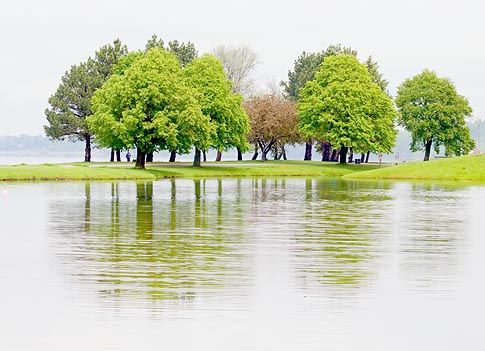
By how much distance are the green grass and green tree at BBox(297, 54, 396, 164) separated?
17325 millimetres

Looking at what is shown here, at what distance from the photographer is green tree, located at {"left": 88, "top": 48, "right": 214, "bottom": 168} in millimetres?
87625

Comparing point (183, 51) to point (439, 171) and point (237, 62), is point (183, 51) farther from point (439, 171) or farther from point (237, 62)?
point (439, 171)

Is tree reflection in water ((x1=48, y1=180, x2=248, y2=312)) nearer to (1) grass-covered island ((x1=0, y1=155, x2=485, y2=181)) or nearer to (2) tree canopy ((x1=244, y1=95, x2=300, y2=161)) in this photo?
(1) grass-covered island ((x1=0, y1=155, x2=485, y2=181))

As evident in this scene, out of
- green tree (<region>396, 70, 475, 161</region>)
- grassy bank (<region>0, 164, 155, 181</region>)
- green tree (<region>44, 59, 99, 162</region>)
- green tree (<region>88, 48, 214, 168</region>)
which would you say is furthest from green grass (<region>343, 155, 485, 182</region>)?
green tree (<region>44, 59, 99, 162</region>)

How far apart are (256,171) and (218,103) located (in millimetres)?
8580

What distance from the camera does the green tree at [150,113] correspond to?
87625mm

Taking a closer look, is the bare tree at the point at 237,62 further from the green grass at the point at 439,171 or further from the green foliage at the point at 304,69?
the green grass at the point at 439,171

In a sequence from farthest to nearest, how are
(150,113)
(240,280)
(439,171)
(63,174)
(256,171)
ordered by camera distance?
1. (256,171)
2. (150,113)
3. (439,171)
4. (63,174)
5. (240,280)

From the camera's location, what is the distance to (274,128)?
121 m

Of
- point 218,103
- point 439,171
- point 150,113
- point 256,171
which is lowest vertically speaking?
point 256,171

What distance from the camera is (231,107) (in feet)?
337

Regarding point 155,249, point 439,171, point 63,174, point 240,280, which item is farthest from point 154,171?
point 240,280

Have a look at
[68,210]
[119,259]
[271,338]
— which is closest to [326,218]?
[68,210]

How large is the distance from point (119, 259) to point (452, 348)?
1192 cm
